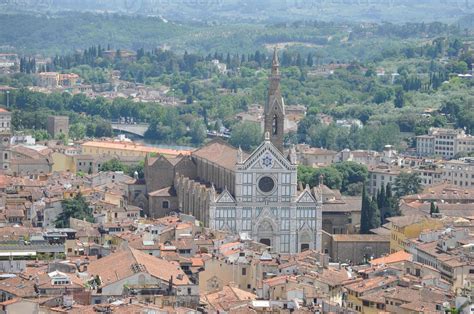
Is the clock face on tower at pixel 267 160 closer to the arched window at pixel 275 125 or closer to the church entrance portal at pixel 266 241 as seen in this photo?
the church entrance portal at pixel 266 241

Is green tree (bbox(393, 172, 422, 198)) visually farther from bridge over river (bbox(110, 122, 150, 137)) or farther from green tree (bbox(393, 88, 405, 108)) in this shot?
bridge over river (bbox(110, 122, 150, 137))

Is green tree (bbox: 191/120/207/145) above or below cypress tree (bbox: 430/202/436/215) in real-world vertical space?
below

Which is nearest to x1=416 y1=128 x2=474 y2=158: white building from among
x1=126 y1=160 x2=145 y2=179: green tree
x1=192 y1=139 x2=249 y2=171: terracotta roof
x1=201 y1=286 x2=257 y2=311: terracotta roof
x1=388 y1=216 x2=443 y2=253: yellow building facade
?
x1=126 y1=160 x2=145 y2=179: green tree

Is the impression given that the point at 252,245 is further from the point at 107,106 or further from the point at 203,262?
the point at 107,106

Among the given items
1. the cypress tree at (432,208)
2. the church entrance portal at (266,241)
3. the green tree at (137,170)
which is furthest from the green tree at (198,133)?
the church entrance portal at (266,241)

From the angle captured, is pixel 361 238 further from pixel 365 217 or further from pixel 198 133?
pixel 198 133

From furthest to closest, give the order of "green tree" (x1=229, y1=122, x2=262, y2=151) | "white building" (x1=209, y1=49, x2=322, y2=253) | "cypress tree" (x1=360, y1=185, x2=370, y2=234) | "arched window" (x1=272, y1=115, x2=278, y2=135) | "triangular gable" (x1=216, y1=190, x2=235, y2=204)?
"green tree" (x1=229, y1=122, x2=262, y2=151), "arched window" (x1=272, y1=115, x2=278, y2=135), "cypress tree" (x1=360, y1=185, x2=370, y2=234), "triangular gable" (x1=216, y1=190, x2=235, y2=204), "white building" (x1=209, y1=49, x2=322, y2=253)

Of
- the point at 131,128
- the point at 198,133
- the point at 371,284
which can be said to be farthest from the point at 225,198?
the point at 131,128
